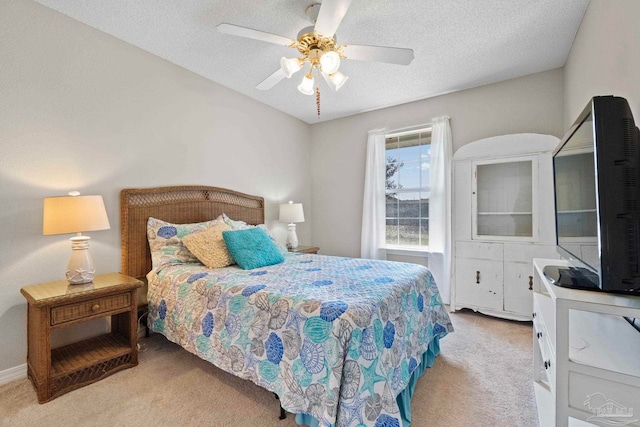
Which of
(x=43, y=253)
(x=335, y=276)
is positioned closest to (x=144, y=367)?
(x=43, y=253)

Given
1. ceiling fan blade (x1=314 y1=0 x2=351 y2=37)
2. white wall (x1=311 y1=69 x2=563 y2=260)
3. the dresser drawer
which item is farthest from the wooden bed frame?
ceiling fan blade (x1=314 y1=0 x2=351 y2=37)

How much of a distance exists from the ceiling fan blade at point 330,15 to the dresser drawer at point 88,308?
7.53 feet

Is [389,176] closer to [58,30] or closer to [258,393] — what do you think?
[258,393]

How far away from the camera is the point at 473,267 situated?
10.1 ft

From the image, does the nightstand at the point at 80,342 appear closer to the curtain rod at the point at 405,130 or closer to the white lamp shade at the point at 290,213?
the white lamp shade at the point at 290,213

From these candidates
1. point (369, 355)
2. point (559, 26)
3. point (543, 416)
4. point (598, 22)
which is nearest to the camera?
point (369, 355)

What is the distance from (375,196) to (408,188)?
0.46 m

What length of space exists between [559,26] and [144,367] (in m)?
4.18

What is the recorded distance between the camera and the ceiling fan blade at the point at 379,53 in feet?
6.25

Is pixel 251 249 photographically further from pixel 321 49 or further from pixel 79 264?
pixel 321 49

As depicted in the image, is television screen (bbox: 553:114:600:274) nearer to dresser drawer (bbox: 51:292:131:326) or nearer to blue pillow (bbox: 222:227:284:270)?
blue pillow (bbox: 222:227:284:270)

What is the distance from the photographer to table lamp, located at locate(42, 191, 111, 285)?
1877 mm

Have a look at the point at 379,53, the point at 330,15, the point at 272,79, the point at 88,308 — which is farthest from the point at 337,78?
the point at 88,308

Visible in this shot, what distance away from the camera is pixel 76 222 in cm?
191
